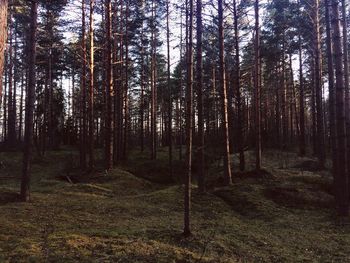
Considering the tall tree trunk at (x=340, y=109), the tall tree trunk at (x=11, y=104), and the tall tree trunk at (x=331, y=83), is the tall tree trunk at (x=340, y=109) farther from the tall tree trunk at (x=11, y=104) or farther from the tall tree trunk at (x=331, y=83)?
the tall tree trunk at (x=11, y=104)

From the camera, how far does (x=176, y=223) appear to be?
418 inches

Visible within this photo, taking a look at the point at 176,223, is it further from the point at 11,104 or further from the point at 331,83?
the point at 11,104

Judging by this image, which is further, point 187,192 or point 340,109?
point 340,109

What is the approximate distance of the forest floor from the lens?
25.6 ft

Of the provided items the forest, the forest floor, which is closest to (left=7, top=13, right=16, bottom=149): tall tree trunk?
the forest

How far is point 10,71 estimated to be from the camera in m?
34.1

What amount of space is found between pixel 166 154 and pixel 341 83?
19.4 m

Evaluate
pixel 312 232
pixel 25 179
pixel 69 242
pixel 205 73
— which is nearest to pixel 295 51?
pixel 205 73

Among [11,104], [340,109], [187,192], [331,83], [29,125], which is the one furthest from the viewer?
[11,104]

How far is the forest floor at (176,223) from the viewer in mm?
7801

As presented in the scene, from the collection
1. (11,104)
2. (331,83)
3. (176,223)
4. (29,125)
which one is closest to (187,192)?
(176,223)

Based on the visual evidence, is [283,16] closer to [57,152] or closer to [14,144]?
[57,152]

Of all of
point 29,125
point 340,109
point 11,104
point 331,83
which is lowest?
point 29,125

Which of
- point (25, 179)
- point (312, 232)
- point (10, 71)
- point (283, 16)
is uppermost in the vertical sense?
point (283, 16)
